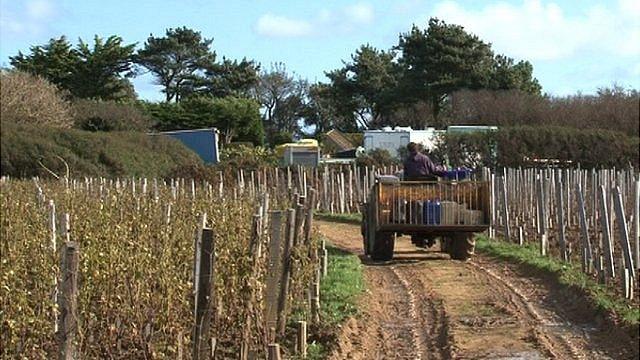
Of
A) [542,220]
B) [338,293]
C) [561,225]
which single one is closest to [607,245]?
[561,225]

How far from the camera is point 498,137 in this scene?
35594 millimetres

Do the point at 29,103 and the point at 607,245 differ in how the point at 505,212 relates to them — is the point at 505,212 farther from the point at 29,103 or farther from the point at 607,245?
the point at 29,103

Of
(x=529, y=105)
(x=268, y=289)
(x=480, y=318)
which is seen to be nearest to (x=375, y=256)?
(x=480, y=318)

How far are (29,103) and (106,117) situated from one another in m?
7.89

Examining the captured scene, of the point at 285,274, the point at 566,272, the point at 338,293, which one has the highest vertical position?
the point at 285,274

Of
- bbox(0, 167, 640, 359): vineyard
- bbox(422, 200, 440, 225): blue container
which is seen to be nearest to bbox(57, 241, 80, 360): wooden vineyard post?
bbox(0, 167, 640, 359): vineyard

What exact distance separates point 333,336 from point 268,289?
1499mm

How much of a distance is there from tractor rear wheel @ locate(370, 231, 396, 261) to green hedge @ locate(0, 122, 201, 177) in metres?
13.8

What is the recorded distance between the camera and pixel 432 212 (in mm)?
15805

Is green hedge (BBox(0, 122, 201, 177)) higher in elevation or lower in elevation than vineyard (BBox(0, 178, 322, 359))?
higher

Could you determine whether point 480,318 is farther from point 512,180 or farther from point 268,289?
Answer: point 512,180

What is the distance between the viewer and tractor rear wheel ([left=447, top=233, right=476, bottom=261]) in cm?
1642

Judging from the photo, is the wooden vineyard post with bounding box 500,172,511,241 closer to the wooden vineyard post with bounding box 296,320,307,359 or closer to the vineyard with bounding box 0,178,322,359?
the vineyard with bounding box 0,178,322,359

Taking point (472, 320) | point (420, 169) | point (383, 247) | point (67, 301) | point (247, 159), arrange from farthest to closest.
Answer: point (247, 159) → point (383, 247) → point (420, 169) → point (472, 320) → point (67, 301)
